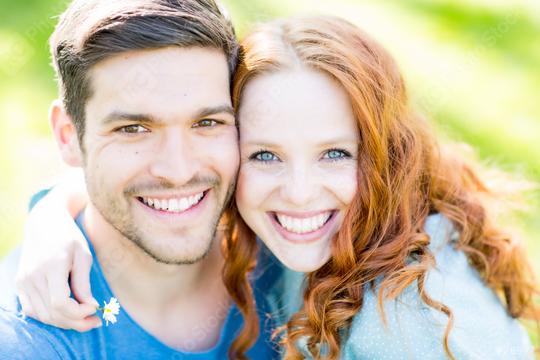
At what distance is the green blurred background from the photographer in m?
5.50

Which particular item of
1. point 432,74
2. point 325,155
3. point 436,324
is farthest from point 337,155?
point 432,74

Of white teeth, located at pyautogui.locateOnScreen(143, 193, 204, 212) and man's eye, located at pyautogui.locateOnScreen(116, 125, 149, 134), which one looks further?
white teeth, located at pyautogui.locateOnScreen(143, 193, 204, 212)

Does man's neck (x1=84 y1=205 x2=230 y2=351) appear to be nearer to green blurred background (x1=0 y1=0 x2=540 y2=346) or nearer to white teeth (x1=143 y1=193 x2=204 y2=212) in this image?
white teeth (x1=143 y1=193 x2=204 y2=212)

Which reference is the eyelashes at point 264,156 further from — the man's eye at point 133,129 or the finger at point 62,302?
the finger at point 62,302

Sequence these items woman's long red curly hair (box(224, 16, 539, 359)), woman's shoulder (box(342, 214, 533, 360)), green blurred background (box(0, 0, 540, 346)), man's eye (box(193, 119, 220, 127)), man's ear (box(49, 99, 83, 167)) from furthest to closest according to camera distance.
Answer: green blurred background (box(0, 0, 540, 346)) < man's ear (box(49, 99, 83, 167)) < man's eye (box(193, 119, 220, 127)) < woman's long red curly hair (box(224, 16, 539, 359)) < woman's shoulder (box(342, 214, 533, 360))

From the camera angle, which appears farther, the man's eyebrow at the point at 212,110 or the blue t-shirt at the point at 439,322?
the man's eyebrow at the point at 212,110

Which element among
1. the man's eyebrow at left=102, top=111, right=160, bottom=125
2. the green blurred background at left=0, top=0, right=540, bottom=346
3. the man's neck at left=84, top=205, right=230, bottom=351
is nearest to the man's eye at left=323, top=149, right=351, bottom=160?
the man's eyebrow at left=102, top=111, right=160, bottom=125

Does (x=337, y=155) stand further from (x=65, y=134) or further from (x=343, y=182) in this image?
(x=65, y=134)

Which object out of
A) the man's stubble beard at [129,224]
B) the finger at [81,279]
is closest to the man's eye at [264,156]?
the man's stubble beard at [129,224]

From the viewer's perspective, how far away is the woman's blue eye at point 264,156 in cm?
291

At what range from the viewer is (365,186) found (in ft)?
9.55

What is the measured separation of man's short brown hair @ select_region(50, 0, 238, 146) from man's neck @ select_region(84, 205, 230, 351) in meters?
0.49

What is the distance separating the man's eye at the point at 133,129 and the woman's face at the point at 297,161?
0.39m

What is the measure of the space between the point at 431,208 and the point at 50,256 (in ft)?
5.39
